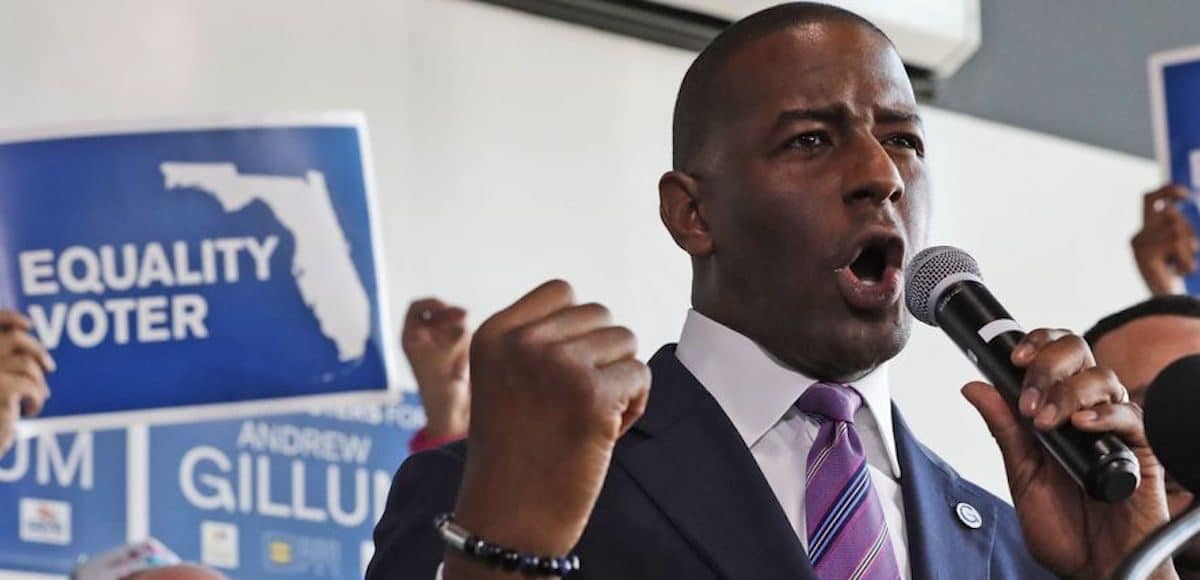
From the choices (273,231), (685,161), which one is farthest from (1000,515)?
(273,231)

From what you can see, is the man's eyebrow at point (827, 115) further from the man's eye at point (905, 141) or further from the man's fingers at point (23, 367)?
the man's fingers at point (23, 367)

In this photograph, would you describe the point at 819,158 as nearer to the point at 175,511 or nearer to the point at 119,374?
the point at 119,374

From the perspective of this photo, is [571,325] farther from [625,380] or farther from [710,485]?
[710,485]

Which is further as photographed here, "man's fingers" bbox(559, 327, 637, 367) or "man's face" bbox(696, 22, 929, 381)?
"man's face" bbox(696, 22, 929, 381)

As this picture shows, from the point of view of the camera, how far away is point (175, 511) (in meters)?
4.38

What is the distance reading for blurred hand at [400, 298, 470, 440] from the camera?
395cm

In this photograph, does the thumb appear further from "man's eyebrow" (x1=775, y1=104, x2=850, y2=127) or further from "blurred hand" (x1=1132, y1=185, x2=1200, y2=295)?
"blurred hand" (x1=1132, y1=185, x2=1200, y2=295)

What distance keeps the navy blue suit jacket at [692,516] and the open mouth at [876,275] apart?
0.16 m

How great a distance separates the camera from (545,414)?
5.24 feet

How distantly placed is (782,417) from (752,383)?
4cm

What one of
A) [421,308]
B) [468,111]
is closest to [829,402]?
[421,308]

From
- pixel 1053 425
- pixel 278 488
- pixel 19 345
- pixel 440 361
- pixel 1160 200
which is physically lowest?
pixel 278 488

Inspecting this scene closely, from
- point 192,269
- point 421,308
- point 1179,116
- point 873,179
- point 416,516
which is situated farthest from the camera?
point 1179,116

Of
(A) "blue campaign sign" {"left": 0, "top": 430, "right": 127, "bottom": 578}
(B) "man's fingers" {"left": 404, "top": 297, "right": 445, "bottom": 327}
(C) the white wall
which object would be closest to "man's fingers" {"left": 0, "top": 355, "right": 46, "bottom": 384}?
(A) "blue campaign sign" {"left": 0, "top": 430, "right": 127, "bottom": 578}
